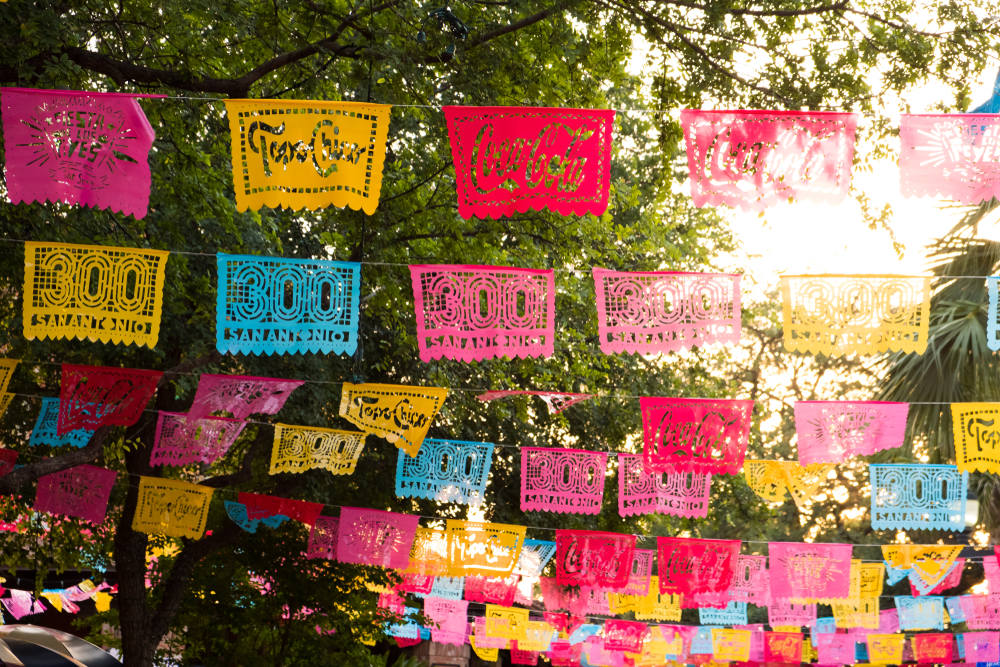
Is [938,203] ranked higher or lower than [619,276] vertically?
higher

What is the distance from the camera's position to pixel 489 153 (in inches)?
208

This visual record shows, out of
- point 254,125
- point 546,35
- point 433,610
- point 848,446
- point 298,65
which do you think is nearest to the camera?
point 254,125

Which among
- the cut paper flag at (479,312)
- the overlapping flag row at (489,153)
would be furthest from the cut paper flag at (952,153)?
the cut paper flag at (479,312)

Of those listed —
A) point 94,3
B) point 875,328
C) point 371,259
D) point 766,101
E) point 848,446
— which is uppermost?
point 94,3

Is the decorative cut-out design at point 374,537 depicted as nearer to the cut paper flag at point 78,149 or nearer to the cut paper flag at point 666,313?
the cut paper flag at point 666,313

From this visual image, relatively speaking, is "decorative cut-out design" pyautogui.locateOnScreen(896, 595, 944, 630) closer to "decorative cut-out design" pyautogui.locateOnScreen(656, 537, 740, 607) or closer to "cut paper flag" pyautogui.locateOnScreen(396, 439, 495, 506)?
"decorative cut-out design" pyautogui.locateOnScreen(656, 537, 740, 607)

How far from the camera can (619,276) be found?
632 cm

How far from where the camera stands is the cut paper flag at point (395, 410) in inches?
312

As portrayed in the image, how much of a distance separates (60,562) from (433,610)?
5.61 m

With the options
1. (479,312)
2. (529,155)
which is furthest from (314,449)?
(529,155)

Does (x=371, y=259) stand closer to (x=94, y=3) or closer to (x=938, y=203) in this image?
(x=94, y=3)

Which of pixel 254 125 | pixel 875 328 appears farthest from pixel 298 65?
pixel 875 328

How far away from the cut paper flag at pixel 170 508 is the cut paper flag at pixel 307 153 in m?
5.41

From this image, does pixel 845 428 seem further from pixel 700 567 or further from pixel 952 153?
pixel 700 567
